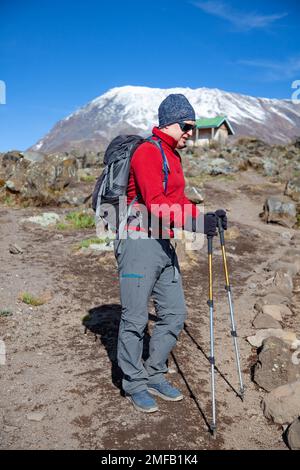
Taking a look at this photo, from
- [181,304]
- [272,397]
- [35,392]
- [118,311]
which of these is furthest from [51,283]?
[272,397]

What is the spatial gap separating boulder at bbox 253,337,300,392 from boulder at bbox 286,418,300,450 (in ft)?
3.23

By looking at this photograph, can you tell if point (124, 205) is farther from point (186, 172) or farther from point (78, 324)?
point (186, 172)

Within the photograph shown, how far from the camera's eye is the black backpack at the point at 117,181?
353cm

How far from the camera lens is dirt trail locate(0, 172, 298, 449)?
11.7 feet

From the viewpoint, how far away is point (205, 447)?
346cm

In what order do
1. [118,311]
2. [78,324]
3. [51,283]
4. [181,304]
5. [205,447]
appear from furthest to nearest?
[51,283] < [118,311] < [78,324] < [181,304] < [205,447]

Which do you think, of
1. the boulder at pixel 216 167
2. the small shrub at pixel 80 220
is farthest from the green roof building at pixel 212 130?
the small shrub at pixel 80 220

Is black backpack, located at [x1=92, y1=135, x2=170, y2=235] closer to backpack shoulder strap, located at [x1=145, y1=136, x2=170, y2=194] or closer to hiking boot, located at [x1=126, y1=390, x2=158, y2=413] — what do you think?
backpack shoulder strap, located at [x1=145, y1=136, x2=170, y2=194]

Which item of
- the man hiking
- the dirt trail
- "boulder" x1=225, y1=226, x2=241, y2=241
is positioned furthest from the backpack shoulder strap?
"boulder" x1=225, y1=226, x2=241, y2=241

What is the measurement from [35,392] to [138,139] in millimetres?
2673

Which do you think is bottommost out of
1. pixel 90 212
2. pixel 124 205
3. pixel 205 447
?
pixel 205 447

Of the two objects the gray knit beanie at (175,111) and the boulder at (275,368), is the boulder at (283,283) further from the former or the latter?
the gray knit beanie at (175,111)

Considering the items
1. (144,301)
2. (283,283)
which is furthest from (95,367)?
(283,283)

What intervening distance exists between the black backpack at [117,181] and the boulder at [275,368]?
231 cm
